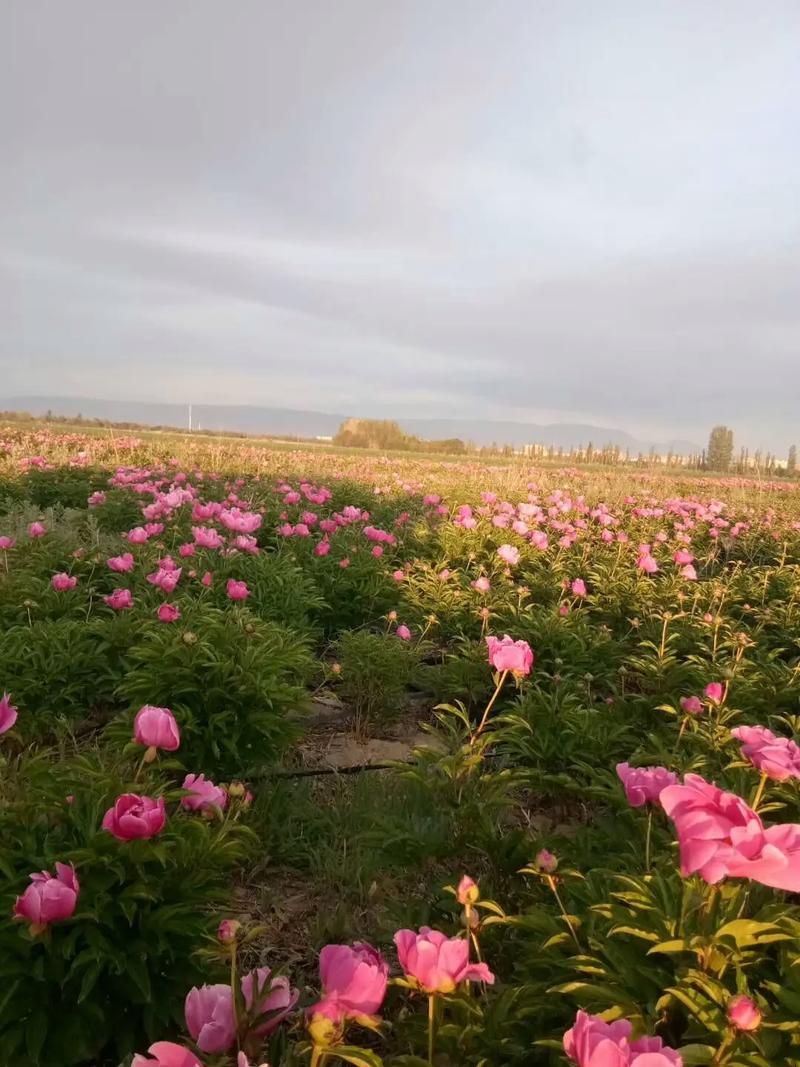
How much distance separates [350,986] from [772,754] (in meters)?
0.89

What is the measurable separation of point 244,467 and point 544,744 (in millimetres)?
8806

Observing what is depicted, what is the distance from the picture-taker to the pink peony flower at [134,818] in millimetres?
1345

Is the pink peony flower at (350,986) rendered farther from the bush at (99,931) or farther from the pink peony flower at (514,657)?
the pink peony flower at (514,657)

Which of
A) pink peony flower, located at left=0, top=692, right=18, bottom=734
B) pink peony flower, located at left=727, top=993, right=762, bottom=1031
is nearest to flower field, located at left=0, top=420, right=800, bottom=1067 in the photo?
pink peony flower, located at left=727, top=993, right=762, bottom=1031

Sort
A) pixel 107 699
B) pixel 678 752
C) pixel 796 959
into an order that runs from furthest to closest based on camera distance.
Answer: pixel 107 699 → pixel 678 752 → pixel 796 959

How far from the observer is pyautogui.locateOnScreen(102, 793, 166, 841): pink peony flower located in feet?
4.41

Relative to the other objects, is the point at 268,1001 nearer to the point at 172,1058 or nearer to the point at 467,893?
the point at 172,1058

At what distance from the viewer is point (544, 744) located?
8.54 feet

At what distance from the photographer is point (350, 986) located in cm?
102

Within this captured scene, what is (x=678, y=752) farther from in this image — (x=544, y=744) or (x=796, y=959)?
(x=796, y=959)

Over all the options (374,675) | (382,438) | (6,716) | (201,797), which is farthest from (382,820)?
(382,438)

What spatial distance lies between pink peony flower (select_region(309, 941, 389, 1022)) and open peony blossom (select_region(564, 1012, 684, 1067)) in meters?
0.29

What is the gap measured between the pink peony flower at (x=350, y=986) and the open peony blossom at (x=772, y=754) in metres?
0.82

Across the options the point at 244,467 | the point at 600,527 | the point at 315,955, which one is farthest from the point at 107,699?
the point at 244,467
